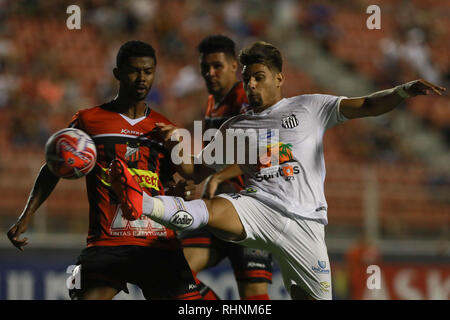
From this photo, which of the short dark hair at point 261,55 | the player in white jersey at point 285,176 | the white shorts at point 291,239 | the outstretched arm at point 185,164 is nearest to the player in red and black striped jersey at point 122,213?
the outstretched arm at point 185,164

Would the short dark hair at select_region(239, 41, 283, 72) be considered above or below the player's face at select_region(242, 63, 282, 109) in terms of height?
above

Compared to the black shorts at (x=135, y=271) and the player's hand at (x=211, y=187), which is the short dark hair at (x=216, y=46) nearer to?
the player's hand at (x=211, y=187)

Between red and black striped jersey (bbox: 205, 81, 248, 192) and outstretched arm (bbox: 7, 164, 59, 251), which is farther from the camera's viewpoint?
red and black striped jersey (bbox: 205, 81, 248, 192)

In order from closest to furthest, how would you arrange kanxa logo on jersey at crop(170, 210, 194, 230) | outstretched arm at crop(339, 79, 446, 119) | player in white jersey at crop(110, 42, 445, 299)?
kanxa logo on jersey at crop(170, 210, 194, 230), outstretched arm at crop(339, 79, 446, 119), player in white jersey at crop(110, 42, 445, 299)

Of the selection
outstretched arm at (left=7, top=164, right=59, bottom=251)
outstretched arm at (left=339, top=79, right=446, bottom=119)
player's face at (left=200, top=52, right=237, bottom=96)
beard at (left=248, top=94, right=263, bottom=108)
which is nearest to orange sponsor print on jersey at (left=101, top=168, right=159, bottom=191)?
outstretched arm at (left=7, top=164, right=59, bottom=251)

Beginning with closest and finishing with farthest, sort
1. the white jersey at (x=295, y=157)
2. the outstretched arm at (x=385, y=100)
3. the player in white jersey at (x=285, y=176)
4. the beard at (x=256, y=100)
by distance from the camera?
1. the outstretched arm at (x=385, y=100)
2. the player in white jersey at (x=285, y=176)
3. the white jersey at (x=295, y=157)
4. the beard at (x=256, y=100)

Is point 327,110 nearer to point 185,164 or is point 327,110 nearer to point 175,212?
point 185,164

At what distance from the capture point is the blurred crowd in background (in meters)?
11.8

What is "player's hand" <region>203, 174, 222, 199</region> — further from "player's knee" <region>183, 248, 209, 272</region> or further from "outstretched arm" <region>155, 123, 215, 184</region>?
"player's knee" <region>183, 248, 209, 272</region>

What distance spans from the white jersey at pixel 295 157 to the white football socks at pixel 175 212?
0.57m

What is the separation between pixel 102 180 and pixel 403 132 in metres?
12.3

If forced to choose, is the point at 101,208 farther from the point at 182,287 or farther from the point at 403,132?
the point at 403,132

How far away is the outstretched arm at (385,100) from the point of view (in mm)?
4676
